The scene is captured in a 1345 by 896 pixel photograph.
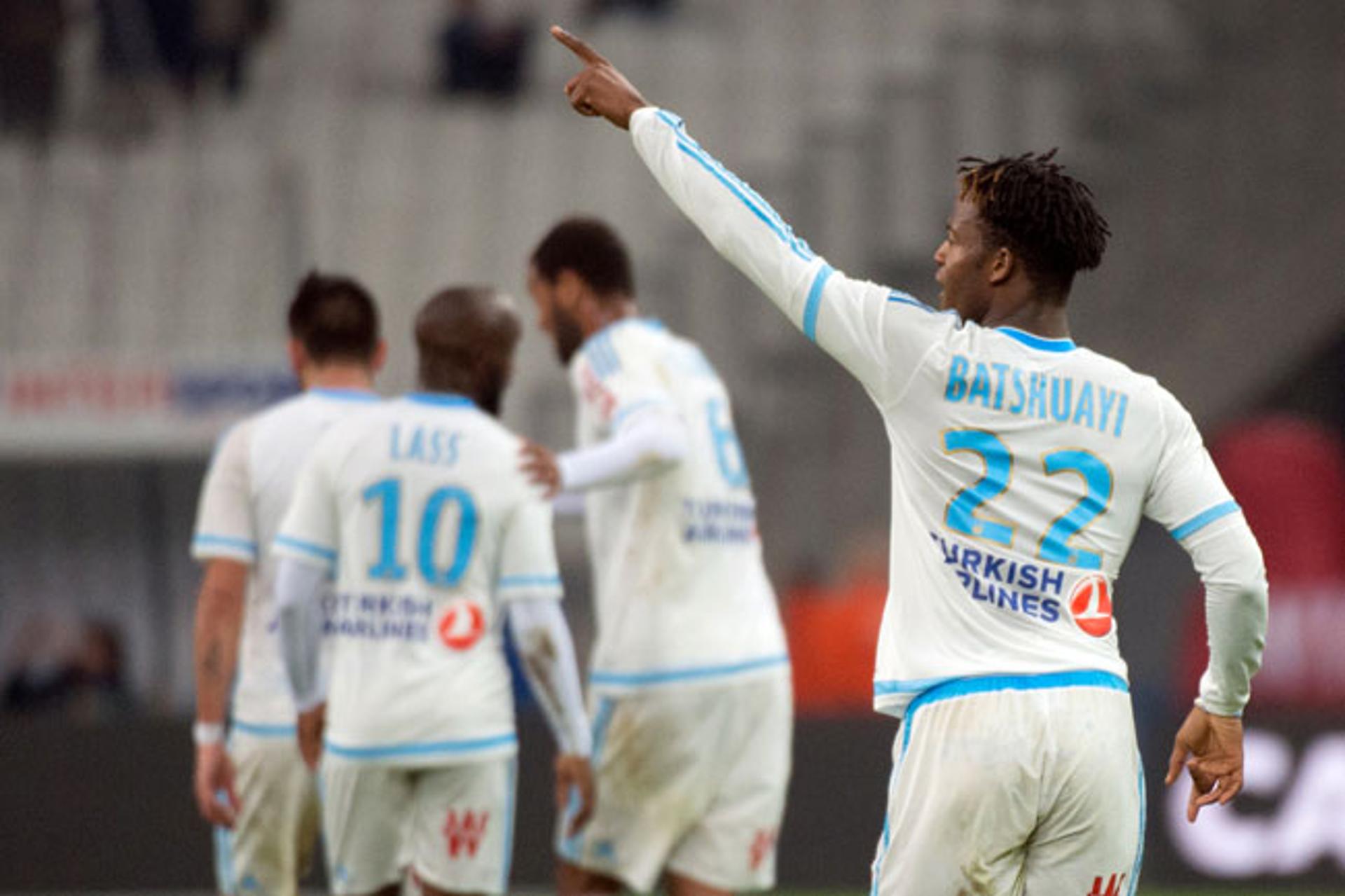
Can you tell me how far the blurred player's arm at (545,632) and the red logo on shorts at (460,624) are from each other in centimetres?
8

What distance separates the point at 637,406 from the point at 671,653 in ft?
2.40

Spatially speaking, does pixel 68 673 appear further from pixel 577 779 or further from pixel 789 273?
pixel 789 273

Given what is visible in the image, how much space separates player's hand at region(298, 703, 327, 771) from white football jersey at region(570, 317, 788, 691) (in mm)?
916

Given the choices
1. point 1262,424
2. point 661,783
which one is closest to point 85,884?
point 661,783

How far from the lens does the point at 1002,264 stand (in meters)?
4.09

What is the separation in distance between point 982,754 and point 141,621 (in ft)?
30.8

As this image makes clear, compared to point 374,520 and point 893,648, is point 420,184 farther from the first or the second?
point 893,648

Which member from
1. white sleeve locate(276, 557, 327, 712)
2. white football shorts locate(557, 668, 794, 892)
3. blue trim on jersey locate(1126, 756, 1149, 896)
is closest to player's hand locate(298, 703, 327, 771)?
white sleeve locate(276, 557, 327, 712)

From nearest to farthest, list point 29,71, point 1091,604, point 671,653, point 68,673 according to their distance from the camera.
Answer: point 1091,604
point 671,653
point 68,673
point 29,71

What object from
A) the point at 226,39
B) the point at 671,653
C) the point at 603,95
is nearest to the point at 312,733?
the point at 671,653

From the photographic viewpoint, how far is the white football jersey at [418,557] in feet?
18.7

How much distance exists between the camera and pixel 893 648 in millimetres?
4152

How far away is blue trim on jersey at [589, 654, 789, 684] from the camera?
→ 6387 mm

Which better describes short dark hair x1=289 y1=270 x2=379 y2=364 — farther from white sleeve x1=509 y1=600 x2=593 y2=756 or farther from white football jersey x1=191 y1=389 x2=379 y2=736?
white sleeve x1=509 y1=600 x2=593 y2=756
